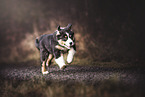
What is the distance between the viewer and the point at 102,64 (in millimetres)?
8797

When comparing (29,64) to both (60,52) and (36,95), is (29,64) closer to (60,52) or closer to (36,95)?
(60,52)

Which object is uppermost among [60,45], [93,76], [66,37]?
[66,37]

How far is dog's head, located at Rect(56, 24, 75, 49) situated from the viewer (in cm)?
558

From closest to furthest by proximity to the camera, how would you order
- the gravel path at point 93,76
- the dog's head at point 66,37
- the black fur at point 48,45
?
the dog's head at point 66,37, the gravel path at point 93,76, the black fur at point 48,45

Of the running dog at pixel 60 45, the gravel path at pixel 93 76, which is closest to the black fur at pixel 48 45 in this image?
the running dog at pixel 60 45

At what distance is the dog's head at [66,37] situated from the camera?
558 cm

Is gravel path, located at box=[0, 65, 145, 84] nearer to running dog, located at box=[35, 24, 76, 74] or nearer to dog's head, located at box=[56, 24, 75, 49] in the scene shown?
running dog, located at box=[35, 24, 76, 74]

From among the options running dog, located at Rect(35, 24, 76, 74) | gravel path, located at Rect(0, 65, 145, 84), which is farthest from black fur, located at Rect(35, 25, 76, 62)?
gravel path, located at Rect(0, 65, 145, 84)

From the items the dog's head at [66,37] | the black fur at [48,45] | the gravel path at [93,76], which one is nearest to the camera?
the dog's head at [66,37]

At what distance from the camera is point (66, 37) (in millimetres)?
5656

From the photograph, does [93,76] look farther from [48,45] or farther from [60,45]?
[48,45]

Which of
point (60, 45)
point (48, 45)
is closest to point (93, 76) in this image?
point (60, 45)

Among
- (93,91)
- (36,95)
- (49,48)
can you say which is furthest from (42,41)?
(93,91)

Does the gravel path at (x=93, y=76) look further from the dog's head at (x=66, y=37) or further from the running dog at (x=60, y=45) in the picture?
the dog's head at (x=66, y=37)
